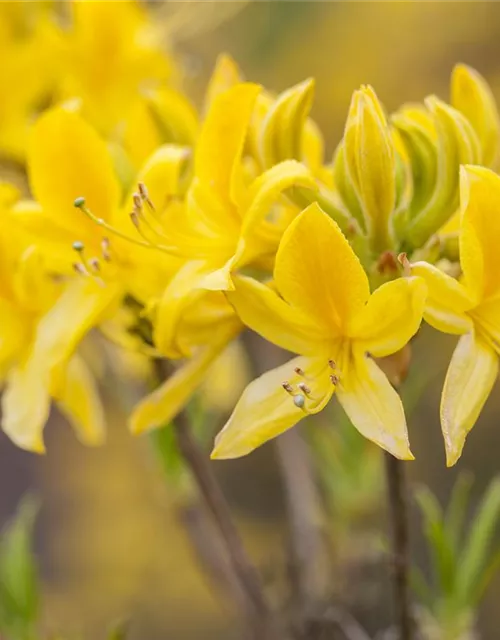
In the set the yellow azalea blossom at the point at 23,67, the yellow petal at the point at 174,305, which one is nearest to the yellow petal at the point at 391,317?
the yellow petal at the point at 174,305

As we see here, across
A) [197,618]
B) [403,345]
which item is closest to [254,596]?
[403,345]

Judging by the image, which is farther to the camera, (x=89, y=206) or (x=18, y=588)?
(x=18, y=588)

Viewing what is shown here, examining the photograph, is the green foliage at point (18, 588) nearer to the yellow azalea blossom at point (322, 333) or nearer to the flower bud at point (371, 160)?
the yellow azalea blossom at point (322, 333)

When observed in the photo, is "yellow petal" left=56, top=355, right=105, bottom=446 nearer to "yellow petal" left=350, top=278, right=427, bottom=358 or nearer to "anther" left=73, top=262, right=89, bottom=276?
"anther" left=73, top=262, right=89, bottom=276

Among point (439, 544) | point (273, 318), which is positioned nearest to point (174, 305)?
point (273, 318)

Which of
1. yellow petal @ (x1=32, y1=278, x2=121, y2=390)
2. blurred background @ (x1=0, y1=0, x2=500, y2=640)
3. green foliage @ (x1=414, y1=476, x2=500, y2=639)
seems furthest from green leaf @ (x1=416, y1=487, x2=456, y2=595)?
blurred background @ (x1=0, y1=0, x2=500, y2=640)

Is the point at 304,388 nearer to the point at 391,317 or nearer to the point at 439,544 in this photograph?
the point at 391,317
